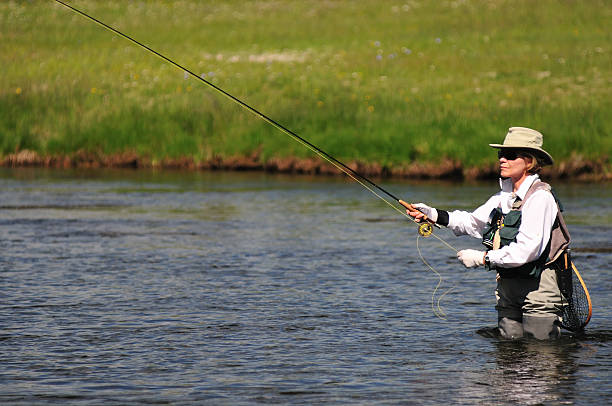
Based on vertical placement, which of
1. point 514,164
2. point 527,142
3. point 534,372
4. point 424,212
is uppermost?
point 527,142

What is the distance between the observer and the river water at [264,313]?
727cm

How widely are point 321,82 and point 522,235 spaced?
71.5 feet

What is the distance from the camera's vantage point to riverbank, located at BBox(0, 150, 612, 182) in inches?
898

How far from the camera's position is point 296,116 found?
88.1ft

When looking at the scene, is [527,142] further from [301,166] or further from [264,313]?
[301,166]

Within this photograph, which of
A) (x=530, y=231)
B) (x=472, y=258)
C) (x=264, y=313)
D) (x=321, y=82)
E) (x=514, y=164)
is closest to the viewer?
(x=530, y=231)

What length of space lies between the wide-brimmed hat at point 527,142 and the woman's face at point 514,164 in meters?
0.06

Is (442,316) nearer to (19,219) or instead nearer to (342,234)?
(342,234)

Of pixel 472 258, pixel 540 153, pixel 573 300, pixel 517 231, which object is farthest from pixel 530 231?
pixel 573 300

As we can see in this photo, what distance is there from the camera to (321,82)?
95.1 feet

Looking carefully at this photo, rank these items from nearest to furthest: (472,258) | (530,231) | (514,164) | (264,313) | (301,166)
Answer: (530,231) → (472,258) → (514,164) → (264,313) → (301,166)

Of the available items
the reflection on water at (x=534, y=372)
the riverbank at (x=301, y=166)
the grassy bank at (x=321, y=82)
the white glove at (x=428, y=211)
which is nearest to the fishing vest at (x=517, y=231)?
the white glove at (x=428, y=211)

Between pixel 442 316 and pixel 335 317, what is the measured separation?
864 millimetres

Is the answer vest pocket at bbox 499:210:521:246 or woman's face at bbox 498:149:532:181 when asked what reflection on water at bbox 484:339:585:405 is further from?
woman's face at bbox 498:149:532:181
